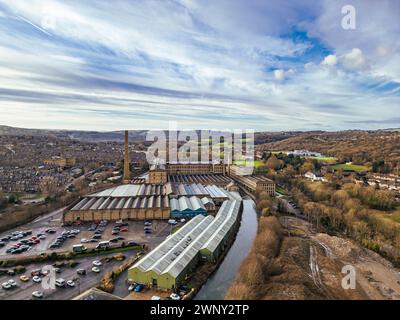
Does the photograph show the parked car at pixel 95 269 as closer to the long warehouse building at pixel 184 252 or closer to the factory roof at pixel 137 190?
the long warehouse building at pixel 184 252

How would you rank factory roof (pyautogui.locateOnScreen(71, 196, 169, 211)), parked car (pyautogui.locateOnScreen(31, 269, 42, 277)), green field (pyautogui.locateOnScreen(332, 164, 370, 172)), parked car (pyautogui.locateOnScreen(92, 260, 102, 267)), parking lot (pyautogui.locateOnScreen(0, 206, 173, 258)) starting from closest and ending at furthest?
1. parked car (pyautogui.locateOnScreen(31, 269, 42, 277))
2. parked car (pyautogui.locateOnScreen(92, 260, 102, 267))
3. parking lot (pyautogui.locateOnScreen(0, 206, 173, 258))
4. factory roof (pyautogui.locateOnScreen(71, 196, 169, 211))
5. green field (pyautogui.locateOnScreen(332, 164, 370, 172))

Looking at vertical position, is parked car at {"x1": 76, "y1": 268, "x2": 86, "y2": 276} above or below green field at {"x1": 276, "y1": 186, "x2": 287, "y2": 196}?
below

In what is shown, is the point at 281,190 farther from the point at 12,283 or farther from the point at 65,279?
the point at 12,283

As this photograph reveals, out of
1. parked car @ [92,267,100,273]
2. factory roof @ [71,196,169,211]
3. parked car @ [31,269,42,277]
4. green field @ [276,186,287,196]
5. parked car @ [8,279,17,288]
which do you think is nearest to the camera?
parked car @ [8,279,17,288]

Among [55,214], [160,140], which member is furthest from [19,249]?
[160,140]

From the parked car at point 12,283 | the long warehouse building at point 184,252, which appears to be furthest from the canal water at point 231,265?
the parked car at point 12,283

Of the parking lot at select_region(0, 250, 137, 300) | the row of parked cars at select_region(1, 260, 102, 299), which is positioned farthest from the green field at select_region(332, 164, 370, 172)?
the row of parked cars at select_region(1, 260, 102, 299)

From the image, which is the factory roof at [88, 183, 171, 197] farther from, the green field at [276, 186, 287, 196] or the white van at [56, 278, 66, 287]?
the white van at [56, 278, 66, 287]
